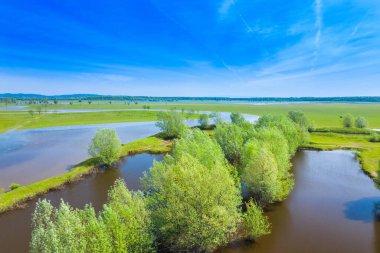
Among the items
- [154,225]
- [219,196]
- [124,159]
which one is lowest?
[124,159]

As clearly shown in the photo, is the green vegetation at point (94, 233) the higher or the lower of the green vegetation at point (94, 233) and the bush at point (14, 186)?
the higher

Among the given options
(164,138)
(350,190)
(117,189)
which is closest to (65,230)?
(117,189)

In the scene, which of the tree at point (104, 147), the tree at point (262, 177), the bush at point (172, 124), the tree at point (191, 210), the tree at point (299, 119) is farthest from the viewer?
the tree at point (299, 119)

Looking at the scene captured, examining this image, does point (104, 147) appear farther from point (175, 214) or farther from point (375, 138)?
point (375, 138)

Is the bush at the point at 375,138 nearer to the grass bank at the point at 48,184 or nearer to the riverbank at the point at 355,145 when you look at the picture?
the riverbank at the point at 355,145

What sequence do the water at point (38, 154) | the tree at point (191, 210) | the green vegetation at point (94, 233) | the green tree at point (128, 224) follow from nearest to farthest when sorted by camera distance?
the green vegetation at point (94, 233) < the green tree at point (128, 224) < the tree at point (191, 210) < the water at point (38, 154)

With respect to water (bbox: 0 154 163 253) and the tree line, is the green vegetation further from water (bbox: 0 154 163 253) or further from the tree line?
water (bbox: 0 154 163 253)

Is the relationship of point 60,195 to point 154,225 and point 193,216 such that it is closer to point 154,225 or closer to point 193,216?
point 154,225

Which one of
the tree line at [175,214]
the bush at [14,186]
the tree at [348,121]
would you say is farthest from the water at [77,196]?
the tree at [348,121]
